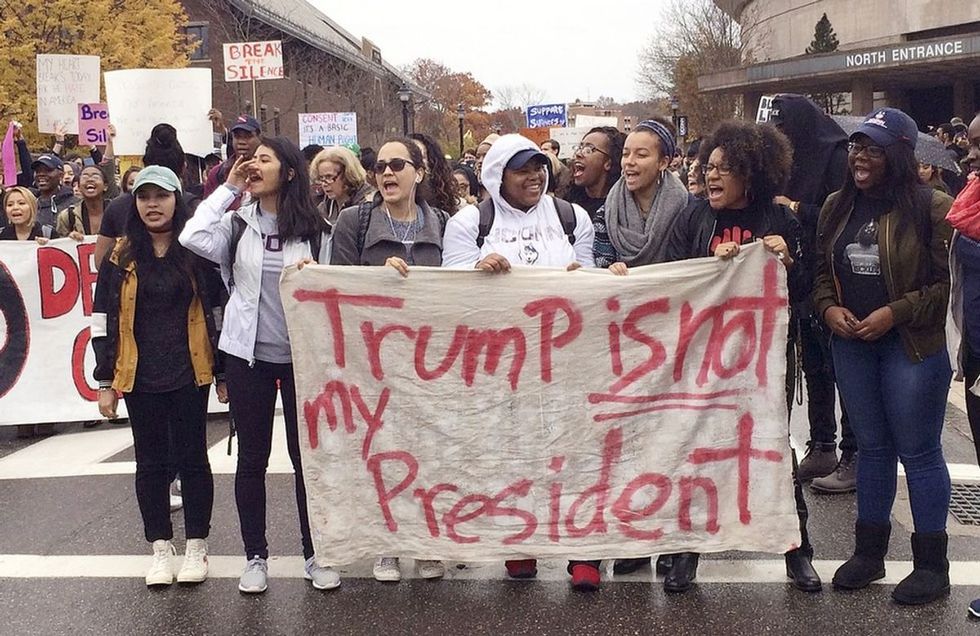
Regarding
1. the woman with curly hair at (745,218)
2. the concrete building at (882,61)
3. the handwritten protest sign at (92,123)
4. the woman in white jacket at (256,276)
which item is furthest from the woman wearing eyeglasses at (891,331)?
the concrete building at (882,61)

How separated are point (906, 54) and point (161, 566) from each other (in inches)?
1184

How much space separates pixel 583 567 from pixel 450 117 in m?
65.8

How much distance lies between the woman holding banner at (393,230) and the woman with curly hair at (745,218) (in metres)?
1.03

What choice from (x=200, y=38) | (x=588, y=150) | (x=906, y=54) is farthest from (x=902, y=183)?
(x=200, y=38)

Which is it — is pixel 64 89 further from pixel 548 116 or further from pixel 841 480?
pixel 548 116

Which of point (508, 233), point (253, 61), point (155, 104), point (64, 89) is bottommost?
point (508, 233)

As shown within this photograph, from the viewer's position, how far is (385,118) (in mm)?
38719

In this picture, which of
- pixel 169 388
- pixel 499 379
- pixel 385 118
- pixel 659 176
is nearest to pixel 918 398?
pixel 659 176

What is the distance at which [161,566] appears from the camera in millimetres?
4387

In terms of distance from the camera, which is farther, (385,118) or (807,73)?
(385,118)

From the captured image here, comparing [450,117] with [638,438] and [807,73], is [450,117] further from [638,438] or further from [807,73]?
[638,438]

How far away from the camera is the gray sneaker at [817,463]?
562 centimetres

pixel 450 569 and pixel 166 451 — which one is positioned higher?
pixel 166 451

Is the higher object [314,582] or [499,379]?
[499,379]
